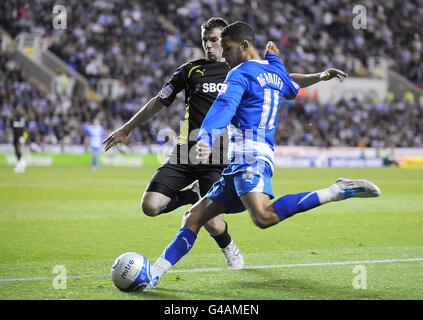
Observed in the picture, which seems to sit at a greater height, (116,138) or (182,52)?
(182,52)

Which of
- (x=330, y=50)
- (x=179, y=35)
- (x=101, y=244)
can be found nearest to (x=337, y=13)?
(x=330, y=50)

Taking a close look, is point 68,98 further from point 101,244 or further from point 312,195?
point 312,195

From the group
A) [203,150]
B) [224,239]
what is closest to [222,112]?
[203,150]

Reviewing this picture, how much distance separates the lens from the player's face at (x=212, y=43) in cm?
737

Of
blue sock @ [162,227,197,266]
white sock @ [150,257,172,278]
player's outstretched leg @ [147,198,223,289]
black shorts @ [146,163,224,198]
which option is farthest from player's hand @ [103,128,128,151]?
white sock @ [150,257,172,278]

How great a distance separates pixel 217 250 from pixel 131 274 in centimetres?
286

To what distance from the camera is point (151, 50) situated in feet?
114

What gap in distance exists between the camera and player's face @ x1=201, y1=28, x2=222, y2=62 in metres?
7.37

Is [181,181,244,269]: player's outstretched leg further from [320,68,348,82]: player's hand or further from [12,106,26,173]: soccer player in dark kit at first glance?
[12,106,26,173]: soccer player in dark kit

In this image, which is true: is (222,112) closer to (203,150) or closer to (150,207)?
(203,150)

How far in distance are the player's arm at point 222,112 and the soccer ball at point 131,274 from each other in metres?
1.20

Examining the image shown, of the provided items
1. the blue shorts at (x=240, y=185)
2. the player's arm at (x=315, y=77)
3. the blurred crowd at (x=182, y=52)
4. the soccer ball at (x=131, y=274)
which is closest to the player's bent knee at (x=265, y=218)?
the blue shorts at (x=240, y=185)

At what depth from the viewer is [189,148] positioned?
24.3 ft
